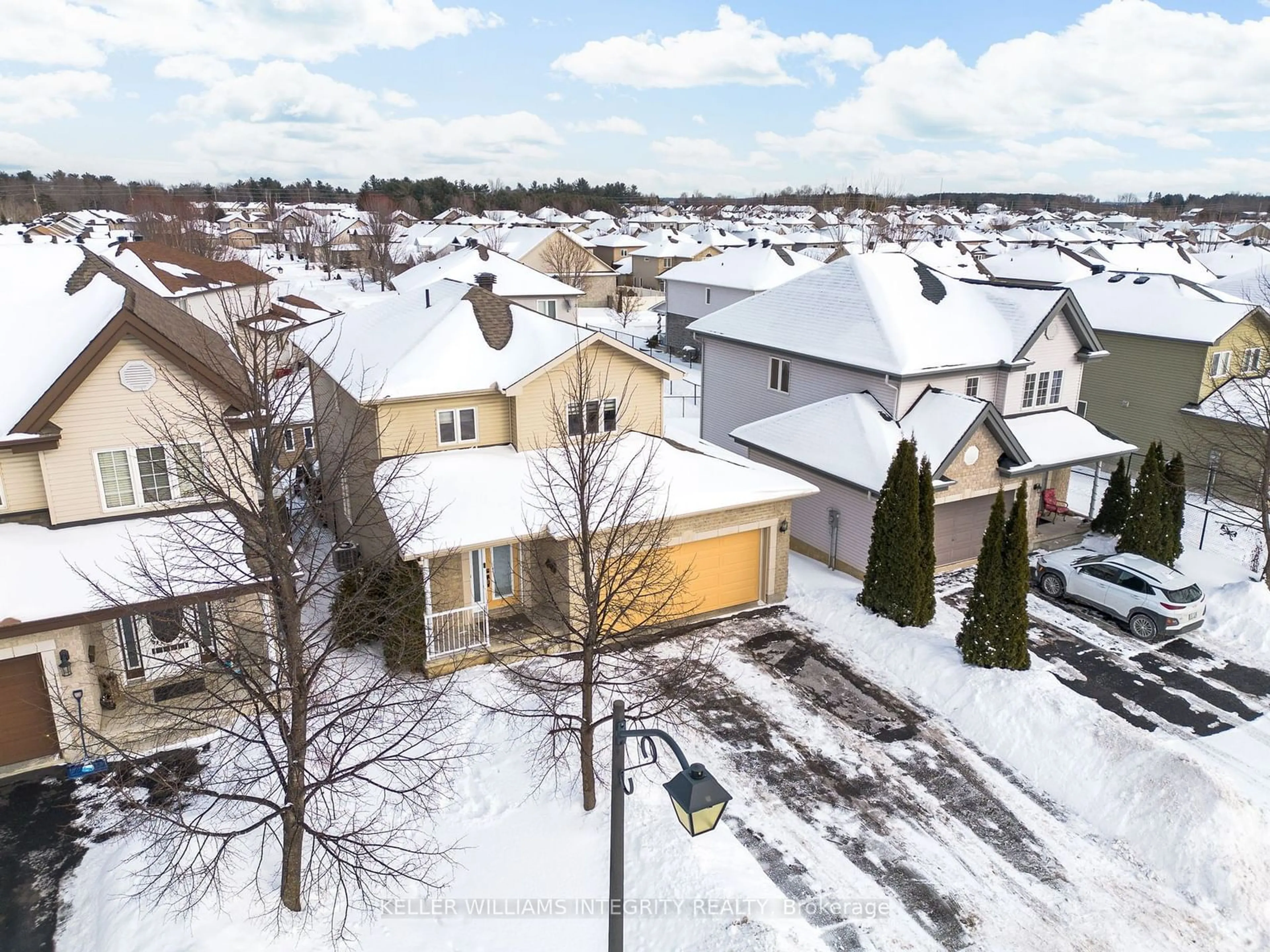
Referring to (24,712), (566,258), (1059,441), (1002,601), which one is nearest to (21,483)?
(24,712)

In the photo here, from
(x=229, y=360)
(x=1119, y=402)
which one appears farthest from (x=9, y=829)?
(x=1119, y=402)

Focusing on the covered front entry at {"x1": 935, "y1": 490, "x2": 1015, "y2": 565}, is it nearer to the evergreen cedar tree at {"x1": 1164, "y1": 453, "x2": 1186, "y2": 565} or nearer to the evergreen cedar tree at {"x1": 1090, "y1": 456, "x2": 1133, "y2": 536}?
the evergreen cedar tree at {"x1": 1090, "y1": 456, "x2": 1133, "y2": 536}

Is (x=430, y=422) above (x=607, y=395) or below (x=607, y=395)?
below

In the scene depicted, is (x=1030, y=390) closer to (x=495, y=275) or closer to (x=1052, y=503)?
(x=1052, y=503)

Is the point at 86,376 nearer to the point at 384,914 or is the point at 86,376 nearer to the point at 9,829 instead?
the point at 9,829

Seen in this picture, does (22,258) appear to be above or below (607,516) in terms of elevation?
above

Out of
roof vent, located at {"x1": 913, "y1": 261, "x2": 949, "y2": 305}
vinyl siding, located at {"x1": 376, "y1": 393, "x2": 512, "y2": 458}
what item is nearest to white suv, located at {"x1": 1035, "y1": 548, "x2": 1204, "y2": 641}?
roof vent, located at {"x1": 913, "y1": 261, "x2": 949, "y2": 305}
